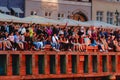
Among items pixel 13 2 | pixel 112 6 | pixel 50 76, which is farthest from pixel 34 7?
pixel 50 76

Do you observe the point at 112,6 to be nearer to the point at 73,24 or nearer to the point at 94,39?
the point at 73,24

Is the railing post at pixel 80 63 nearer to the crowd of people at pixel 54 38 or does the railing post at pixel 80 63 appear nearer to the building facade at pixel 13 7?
the crowd of people at pixel 54 38

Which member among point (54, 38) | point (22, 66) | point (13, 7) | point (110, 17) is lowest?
point (22, 66)

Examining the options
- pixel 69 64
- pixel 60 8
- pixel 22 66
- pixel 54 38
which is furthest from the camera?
pixel 60 8

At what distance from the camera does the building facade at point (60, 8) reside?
188 feet

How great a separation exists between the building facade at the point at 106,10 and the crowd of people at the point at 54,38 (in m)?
27.4

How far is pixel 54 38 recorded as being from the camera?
32.1m

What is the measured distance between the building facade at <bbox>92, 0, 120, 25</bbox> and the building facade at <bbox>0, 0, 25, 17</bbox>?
425 inches

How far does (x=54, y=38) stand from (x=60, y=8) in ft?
94.2

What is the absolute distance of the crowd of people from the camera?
3025 centimetres

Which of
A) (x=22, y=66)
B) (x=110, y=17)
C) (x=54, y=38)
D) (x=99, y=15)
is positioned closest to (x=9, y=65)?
(x=22, y=66)

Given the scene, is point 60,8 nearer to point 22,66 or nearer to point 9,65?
point 22,66

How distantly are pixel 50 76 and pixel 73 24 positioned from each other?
Result: 11675 millimetres

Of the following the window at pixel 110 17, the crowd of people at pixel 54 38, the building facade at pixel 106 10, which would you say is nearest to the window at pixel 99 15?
the building facade at pixel 106 10
